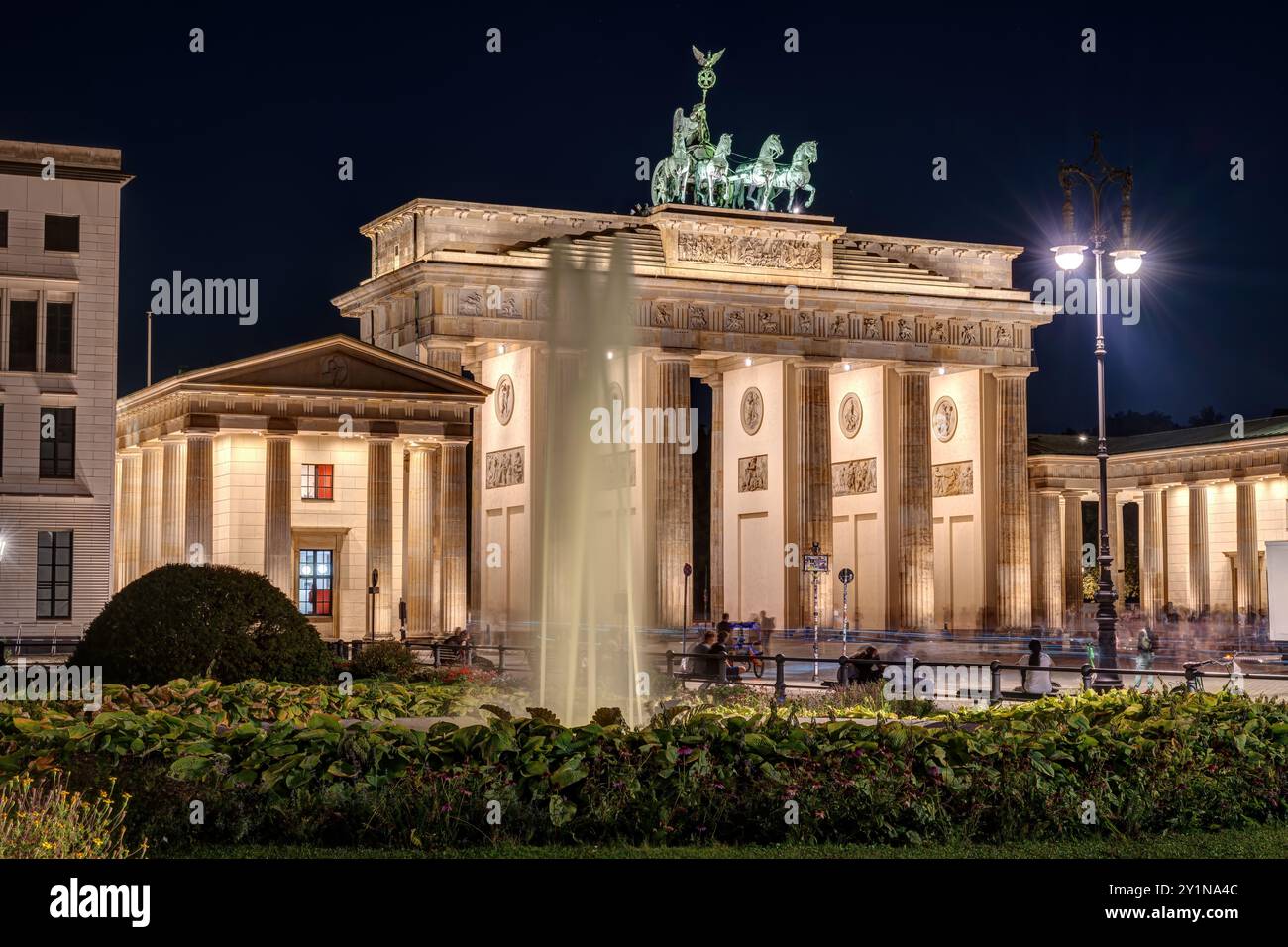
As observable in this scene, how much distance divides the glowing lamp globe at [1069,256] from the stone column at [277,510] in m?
27.6

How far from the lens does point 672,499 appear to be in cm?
7438

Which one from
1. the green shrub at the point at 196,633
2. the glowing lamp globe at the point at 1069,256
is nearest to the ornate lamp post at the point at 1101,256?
the glowing lamp globe at the point at 1069,256

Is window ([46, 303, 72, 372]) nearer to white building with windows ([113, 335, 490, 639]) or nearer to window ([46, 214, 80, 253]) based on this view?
window ([46, 214, 80, 253])

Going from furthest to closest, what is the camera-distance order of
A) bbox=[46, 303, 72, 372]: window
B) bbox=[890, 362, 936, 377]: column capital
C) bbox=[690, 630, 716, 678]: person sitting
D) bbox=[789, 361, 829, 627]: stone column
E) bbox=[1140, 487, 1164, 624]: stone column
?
bbox=[1140, 487, 1164, 624]: stone column < bbox=[890, 362, 936, 377]: column capital < bbox=[789, 361, 829, 627]: stone column < bbox=[46, 303, 72, 372]: window < bbox=[690, 630, 716, 678]: person sitting

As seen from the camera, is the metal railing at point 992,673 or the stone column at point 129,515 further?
the stone column at point 129,515

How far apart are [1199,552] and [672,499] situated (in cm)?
2725

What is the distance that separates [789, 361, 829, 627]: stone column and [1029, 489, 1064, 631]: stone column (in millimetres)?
13754

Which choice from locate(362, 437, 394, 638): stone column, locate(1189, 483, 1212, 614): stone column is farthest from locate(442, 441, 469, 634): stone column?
locate(1189, 483, 1212, 614): stone column

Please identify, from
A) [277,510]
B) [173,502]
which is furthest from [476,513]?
[173,502]

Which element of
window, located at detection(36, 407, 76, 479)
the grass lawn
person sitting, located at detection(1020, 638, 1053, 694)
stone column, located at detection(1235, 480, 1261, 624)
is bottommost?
the grass lawn

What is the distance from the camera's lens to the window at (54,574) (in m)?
48.9

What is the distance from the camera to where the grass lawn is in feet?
49.3

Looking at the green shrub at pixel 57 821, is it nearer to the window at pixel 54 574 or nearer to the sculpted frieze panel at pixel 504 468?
the window at pixel 54 574

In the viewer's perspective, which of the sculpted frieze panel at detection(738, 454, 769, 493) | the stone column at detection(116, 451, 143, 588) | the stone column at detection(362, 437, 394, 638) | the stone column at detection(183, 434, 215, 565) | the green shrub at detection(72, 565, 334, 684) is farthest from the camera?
the sculpted frieze panel at detection(738, 454, 769, 493)
